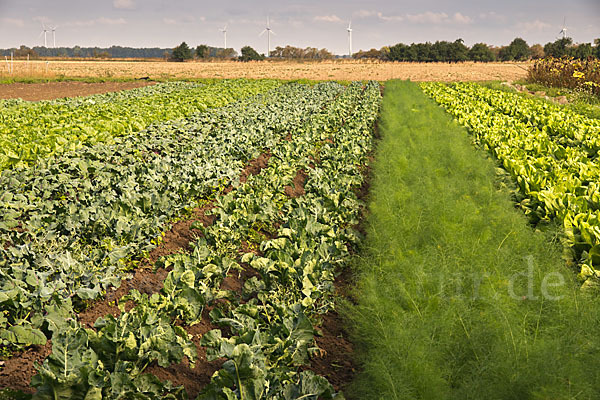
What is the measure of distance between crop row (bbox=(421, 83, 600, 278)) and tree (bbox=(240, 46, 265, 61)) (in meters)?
96.7

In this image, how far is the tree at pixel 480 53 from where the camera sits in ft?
308

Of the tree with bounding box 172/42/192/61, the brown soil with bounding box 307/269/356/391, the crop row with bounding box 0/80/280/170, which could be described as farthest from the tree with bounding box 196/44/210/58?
the brown soil with bounding box 307/269/356/391

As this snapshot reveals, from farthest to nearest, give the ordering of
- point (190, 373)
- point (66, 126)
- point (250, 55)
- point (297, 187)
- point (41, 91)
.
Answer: point (250, 55) < point (41, 91) < point (66, 126) < point (297, 187) < point (190, 373)

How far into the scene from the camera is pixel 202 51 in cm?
10494

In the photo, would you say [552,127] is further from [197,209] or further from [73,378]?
[73,378]

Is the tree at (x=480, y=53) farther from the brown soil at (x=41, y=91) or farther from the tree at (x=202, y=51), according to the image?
the brown soil at (x=41, y=91)

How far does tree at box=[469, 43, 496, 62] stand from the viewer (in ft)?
308

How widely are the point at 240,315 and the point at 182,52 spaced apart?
102724 mm

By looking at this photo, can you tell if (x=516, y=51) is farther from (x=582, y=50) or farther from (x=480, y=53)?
(x=582, y=50)

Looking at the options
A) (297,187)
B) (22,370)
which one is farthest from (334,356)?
(297,187)

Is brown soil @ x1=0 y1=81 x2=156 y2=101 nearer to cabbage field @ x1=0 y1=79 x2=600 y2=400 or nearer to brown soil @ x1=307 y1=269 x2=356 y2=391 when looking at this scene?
cabbage field @ x1=0 y1=79 x2=600 y2=400

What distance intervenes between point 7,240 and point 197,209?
9.84 feet

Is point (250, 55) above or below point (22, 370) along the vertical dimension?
above


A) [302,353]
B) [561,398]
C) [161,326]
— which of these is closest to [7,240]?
[161,326]
